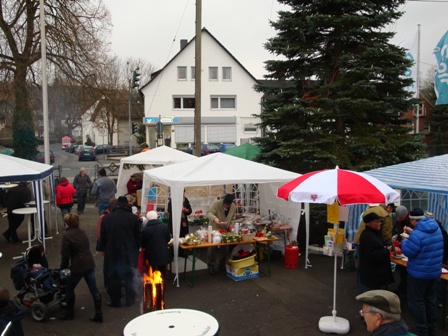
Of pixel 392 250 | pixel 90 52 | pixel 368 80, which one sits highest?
pixel 90 52

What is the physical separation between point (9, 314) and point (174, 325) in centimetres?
215

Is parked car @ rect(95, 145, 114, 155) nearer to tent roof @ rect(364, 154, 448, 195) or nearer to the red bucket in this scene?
the red bucket

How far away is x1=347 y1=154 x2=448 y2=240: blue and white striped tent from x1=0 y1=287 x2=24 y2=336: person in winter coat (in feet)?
20.7

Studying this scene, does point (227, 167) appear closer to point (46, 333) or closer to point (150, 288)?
point (150, 288)

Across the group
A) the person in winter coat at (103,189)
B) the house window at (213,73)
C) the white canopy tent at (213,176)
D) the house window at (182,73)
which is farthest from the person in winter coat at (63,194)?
the house window at (213,73)

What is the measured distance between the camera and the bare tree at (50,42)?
55.1 feet

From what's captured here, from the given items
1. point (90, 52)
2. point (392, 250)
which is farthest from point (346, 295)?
point (90, 52)

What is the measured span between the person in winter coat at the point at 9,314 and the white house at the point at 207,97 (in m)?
35.2

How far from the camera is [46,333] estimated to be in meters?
5.90

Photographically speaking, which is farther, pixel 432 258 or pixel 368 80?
pixel 368 80

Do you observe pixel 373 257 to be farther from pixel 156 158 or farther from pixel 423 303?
pixel 156 158

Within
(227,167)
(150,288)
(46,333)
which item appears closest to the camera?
(46,333)

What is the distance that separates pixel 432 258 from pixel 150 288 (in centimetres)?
430

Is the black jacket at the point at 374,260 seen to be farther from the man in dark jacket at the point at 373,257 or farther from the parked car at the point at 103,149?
the parked car at the point at 103,149
